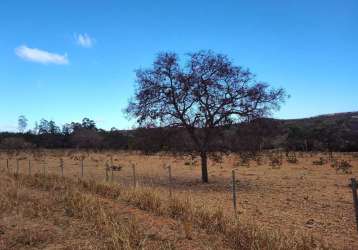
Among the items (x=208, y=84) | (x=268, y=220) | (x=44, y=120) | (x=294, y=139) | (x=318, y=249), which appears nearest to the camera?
(x=318, y=249)

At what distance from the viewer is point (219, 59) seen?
23.5m

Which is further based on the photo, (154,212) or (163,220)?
(154,212)

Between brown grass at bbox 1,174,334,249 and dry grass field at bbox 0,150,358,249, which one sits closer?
brown grass at bbox 1,174,334,249

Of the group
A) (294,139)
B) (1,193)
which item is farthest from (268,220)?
(294,139)

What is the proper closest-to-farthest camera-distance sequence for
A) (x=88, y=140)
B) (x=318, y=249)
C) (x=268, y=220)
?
(x=318, y=249), (x=268, y=220), (x=88, y=140)

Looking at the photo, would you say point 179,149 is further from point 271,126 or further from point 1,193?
point 1,193

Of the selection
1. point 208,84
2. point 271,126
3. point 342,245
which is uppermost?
point 208,84

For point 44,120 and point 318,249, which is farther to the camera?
point 44,120

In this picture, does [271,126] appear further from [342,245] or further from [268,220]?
[342,245]

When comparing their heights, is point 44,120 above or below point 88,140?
above

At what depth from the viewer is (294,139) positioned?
7469 centimetres

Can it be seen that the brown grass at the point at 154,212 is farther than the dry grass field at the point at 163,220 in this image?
No

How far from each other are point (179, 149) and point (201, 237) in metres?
15.0

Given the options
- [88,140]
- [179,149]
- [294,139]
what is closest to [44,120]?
[88,140]
